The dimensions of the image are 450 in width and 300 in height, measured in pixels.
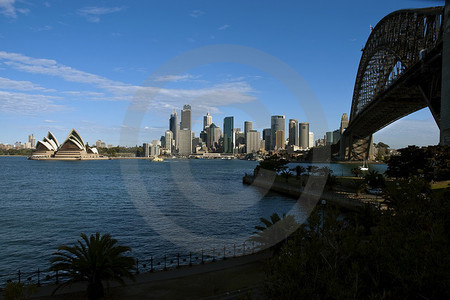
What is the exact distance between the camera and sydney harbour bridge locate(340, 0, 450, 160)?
4411 cm

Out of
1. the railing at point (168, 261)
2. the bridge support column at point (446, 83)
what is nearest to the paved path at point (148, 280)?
the railing at point (168, 261)

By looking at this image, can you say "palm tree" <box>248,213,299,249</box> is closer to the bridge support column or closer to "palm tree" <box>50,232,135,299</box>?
"palm tree" <box>50,232,135,299</box>

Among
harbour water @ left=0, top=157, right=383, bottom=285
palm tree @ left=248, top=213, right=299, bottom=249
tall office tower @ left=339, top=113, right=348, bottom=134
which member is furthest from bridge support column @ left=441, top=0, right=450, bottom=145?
tall office tower @ left=339, top=113, right=348, bottom=134

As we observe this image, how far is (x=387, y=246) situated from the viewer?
27.3ft

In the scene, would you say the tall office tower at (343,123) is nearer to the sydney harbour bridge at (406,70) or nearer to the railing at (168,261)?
the sydney harbour bridge at (406,70)

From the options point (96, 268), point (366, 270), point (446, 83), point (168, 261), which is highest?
point (446, 83)

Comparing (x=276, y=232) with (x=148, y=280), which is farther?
(x=276, y=232)

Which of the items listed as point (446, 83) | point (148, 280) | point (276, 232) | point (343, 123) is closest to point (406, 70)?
point (446, 83)

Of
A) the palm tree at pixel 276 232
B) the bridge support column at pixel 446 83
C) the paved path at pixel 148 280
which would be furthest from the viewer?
the bridge support column at pixel 446 83

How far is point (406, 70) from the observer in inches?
2288

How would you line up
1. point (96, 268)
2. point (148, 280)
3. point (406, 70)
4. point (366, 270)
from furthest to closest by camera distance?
point (406, 70) → point (148, 280) → point (96, 268) → point (366, 270)

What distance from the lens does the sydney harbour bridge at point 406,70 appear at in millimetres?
44109

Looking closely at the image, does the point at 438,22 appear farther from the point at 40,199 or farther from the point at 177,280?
the point at 40,199

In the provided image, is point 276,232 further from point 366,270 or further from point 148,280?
point 366,270
